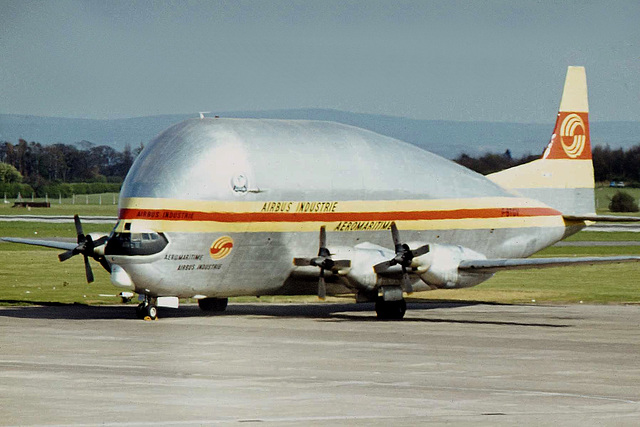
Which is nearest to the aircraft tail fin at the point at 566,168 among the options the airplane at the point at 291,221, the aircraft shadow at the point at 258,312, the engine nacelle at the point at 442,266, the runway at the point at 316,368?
the airplane at the point at 291,221

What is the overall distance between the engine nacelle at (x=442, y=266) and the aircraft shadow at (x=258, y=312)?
1265 millimetres

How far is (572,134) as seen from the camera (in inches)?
1903

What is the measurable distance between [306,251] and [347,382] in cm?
1542

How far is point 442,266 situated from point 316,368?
13223mm

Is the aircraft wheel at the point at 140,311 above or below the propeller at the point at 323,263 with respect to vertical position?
below

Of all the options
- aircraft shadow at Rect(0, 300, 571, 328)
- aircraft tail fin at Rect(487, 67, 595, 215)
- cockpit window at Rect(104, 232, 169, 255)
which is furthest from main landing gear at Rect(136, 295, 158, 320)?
aircraft tail fin at Rect(487, 67, 595, 215)

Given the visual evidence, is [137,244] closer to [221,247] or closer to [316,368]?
[221,247]

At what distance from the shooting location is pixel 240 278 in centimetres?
3794

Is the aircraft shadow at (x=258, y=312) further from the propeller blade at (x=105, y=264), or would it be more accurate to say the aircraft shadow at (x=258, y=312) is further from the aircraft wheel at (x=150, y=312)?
the propeller blade at (x=105, y=264)

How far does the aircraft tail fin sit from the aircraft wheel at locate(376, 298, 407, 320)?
953cm

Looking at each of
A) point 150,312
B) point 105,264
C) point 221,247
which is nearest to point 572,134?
point 221,247

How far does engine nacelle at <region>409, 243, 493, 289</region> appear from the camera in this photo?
37.9 m

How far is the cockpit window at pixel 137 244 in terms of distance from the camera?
117 ft

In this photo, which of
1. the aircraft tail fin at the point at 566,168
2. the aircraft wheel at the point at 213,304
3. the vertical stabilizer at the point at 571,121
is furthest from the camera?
the vertical stabilizer at the point at 571,121
